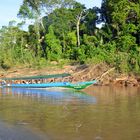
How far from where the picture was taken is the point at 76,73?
42.2 m

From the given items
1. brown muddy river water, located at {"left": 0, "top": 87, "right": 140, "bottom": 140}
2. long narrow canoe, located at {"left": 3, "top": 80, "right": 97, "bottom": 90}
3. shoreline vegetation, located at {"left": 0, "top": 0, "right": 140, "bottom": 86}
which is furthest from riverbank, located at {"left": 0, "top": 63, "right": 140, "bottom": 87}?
brown muddy river water, located at {"left": 0, "top": 87, "right": 140, "bottom": 140}

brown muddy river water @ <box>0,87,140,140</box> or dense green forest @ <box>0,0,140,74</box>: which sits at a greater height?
dense green forest @ <box>0,0,140,74</box>

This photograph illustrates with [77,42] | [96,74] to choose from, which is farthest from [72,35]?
[96,74]

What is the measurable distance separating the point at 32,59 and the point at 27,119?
34.4 meters

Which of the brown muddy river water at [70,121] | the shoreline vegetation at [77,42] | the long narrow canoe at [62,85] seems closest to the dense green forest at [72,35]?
the shoreline vegetation at [77,42]

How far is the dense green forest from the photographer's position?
1807 inches

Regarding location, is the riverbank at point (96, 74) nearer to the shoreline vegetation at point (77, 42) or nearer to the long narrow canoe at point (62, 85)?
the shoreline vegetation at point (77, 42)

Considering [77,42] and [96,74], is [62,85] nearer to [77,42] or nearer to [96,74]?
[96,74]

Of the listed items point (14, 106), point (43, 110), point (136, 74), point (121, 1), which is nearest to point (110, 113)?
point (43, 110)

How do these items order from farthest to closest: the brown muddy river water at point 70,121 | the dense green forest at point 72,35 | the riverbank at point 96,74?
the dense green forest at point 72,35, the riverbank at point 96,74, the brown muddy river water at point 70,121

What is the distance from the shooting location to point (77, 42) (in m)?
52.8

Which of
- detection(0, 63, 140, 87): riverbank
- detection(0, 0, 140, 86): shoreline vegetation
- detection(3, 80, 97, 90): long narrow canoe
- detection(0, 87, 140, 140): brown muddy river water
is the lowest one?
detection(0, 87, 140, 140): brown muddy river water

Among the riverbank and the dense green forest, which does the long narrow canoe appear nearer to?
the riverbank

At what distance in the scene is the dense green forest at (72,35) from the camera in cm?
4591
